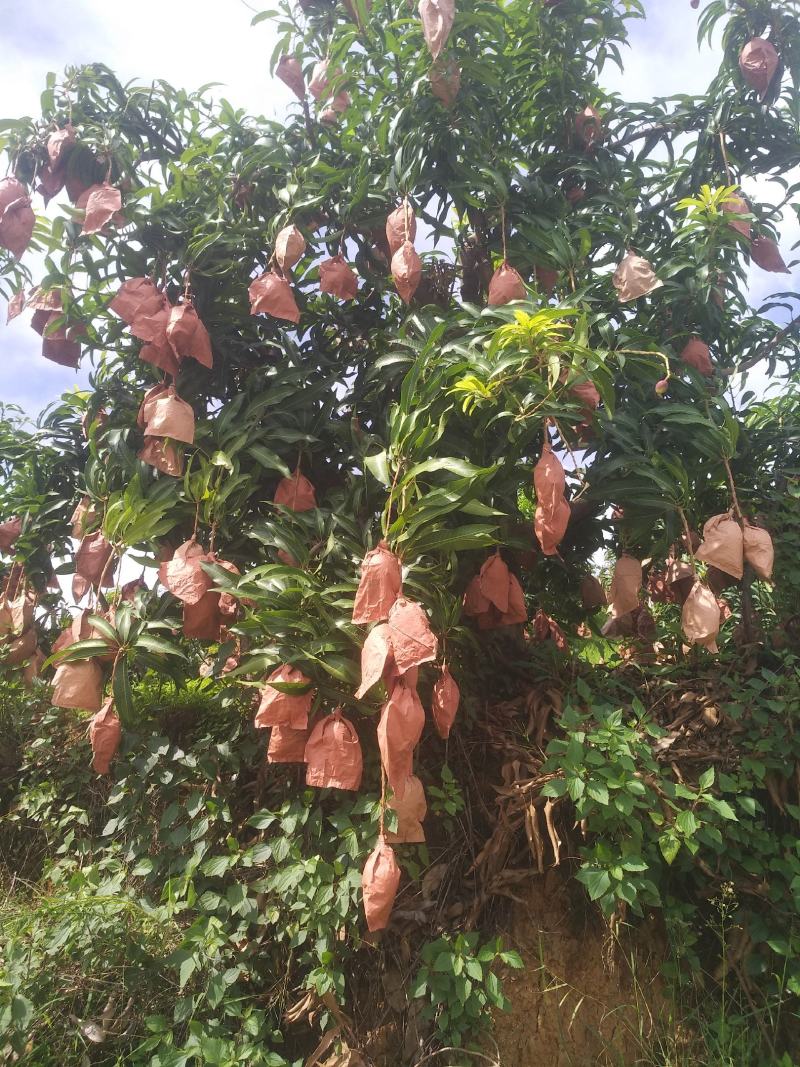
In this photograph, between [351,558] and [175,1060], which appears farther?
[351,558]

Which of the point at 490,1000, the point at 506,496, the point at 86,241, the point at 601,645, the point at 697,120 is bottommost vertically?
the point at 490,1000

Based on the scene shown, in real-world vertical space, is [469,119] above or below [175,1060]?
above

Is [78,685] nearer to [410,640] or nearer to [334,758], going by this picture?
[334,758]

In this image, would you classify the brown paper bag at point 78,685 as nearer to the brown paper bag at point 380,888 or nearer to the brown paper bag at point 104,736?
the brown paper bag at point 104,736

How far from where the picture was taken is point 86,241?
2.26 meters

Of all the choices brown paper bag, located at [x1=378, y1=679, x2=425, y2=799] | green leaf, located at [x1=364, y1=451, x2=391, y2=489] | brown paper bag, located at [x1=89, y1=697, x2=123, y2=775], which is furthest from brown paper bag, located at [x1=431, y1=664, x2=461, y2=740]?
brown paper bag, located at [x1=89, y1=697, x2=123, y2=775]

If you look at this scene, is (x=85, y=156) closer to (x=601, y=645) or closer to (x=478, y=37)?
(x=478, y=37)

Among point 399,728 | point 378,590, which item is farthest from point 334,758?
point 378,590

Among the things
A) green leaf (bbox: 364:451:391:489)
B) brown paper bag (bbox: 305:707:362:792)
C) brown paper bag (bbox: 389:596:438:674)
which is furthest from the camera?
green leaf (bbox: 364:451:391:489)

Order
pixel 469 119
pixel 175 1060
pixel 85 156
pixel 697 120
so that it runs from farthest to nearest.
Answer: pixel 697 120, pixel 85 156, pixel 469 119, pixel 175 1060

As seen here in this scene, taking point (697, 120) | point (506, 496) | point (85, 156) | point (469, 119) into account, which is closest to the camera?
point (506, 496)

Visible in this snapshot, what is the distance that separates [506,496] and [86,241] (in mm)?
1507

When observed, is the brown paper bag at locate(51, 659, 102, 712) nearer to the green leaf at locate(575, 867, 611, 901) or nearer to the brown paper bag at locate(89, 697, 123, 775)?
the brown paper bag at locate(89, 697, 123, 775)

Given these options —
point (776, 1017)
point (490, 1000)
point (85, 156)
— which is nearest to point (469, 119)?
point (85, 156)
